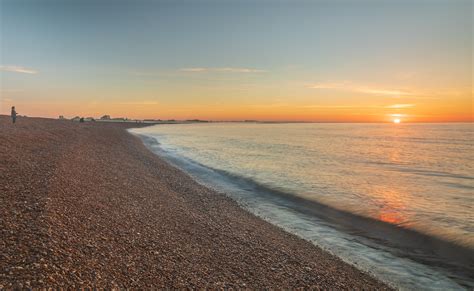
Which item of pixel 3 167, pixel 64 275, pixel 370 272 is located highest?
pixel 3 167

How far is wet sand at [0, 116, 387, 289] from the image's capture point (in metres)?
6.82

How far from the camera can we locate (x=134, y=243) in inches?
361

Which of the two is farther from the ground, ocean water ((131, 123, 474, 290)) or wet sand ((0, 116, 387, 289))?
wet sand ((0, 116, 387, 289))

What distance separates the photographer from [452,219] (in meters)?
16.0

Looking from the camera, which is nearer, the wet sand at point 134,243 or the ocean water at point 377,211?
the wet sand at point 134,243

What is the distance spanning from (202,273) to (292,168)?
81.7ft

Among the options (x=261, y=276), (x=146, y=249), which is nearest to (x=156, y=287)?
(x=146, y=249)

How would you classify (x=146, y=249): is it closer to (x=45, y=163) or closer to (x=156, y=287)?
(x=156, y=287)

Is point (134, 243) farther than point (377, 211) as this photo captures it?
No

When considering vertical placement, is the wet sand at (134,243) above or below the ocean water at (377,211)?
above

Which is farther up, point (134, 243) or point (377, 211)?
point (134, 243)

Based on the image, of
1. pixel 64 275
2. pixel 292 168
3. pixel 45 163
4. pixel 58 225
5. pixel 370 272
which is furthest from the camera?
pixel 292 168

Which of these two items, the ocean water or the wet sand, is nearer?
the wet sand

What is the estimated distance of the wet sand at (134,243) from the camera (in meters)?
6.82
